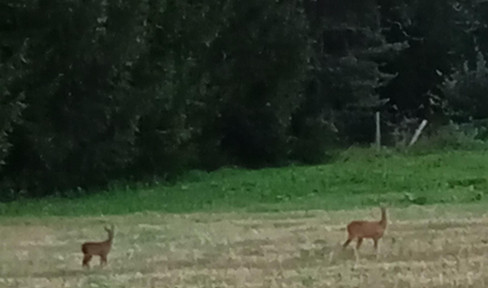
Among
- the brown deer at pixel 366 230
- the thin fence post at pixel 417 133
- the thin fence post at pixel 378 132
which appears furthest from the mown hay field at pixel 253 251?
the thin fence post at pixel 417 133

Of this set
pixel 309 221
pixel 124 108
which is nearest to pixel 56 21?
pixel 124 108

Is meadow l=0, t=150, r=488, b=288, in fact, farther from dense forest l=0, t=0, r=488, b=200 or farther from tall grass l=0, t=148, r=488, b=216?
dense forest l=0, t=0, r=488, b=200

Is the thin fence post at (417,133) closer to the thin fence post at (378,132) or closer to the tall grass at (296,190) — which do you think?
the thin fence post at (378,132)

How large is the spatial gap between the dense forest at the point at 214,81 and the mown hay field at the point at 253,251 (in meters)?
4.82

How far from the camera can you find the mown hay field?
30.8 ft

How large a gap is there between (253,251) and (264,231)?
5.83 feet

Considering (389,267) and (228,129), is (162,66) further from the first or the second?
(389,267)

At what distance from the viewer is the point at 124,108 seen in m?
20.7

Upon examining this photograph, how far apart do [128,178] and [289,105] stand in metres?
5.53

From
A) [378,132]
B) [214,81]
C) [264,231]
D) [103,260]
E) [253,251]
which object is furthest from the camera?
[378,132]

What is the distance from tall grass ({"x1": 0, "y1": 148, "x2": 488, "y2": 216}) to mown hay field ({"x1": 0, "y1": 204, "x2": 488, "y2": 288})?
1564 mm

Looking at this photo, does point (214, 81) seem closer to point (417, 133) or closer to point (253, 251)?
point (417, 133)

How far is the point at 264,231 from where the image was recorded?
12.9 m

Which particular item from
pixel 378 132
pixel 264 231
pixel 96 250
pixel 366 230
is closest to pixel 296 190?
pixel 264 231
